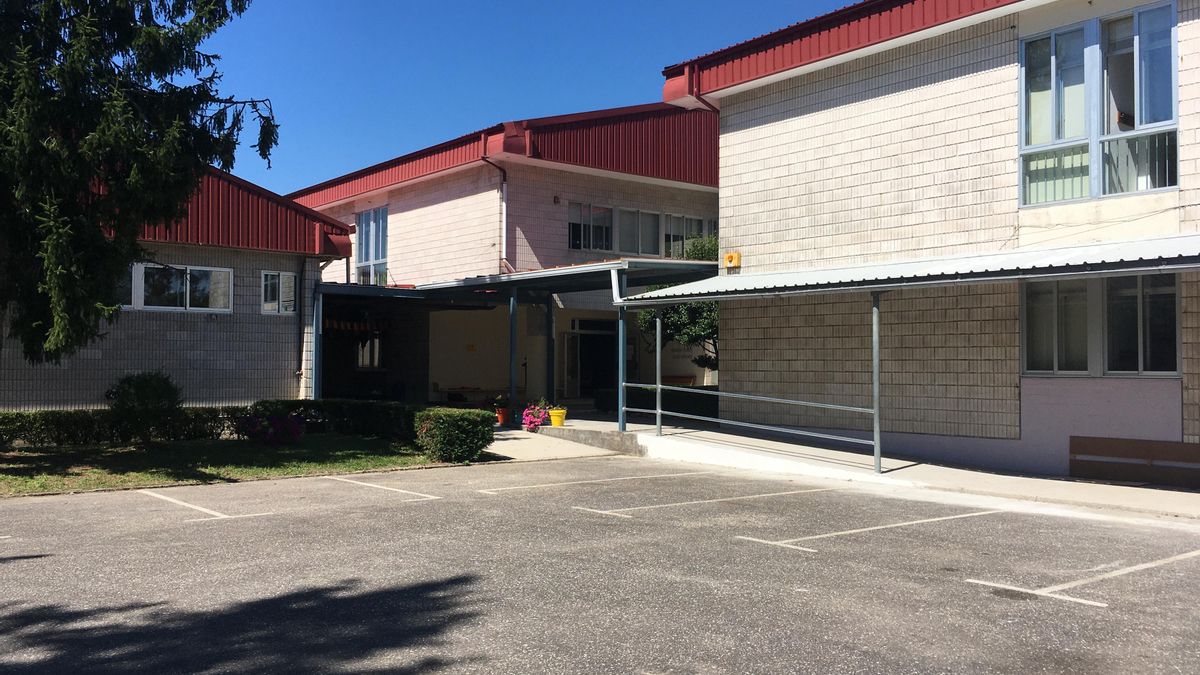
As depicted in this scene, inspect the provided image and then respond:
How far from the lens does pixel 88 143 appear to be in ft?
38.9

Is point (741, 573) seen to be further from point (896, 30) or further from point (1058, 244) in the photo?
point (896, 30)

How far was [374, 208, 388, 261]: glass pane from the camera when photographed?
25797 millimetres

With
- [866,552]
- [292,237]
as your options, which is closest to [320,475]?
[292,237]

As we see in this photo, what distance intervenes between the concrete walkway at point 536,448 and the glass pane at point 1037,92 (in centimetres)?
856

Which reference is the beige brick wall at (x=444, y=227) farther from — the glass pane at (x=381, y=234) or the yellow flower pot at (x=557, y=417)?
the yellow flower pot at (x=557, y=417)

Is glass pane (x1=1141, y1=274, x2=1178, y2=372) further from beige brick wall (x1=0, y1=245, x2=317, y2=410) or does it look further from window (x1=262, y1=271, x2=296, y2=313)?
window (x1=262, y1=271, x2=296, y2=313)

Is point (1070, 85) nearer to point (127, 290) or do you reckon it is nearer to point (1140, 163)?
point (1140, 163)

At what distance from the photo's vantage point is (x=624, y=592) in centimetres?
650

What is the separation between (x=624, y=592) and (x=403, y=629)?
1.61 metres

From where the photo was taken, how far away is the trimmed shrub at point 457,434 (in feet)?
48.9

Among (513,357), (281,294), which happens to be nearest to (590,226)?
(513,357)

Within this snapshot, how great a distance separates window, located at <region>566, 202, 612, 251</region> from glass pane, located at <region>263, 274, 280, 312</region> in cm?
705

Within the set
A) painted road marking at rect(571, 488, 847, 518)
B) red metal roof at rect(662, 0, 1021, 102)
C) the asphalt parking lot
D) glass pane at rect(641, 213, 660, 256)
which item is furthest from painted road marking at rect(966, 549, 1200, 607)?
glass pane at rect(641, 213, 660, 256)

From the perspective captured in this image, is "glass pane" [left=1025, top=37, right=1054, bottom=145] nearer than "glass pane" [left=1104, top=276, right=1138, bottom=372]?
No
